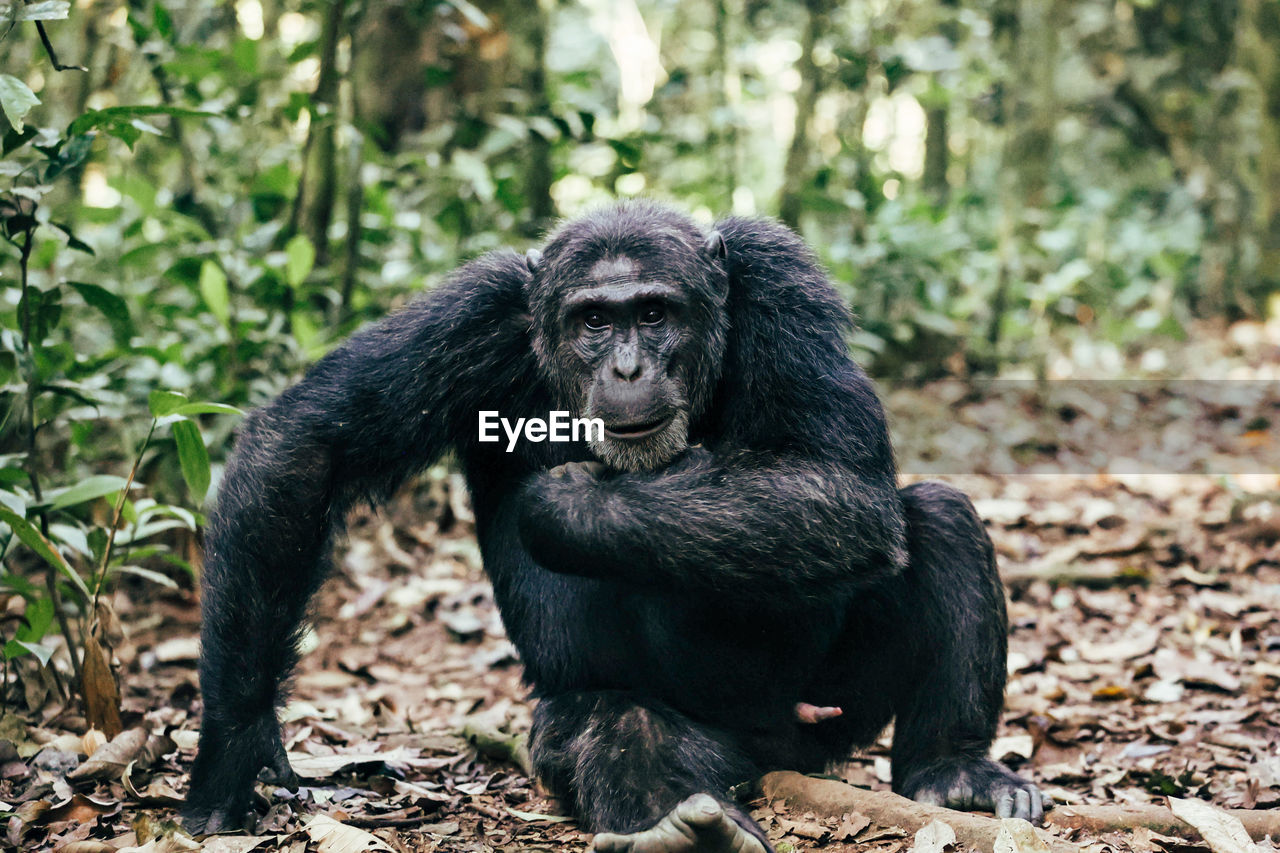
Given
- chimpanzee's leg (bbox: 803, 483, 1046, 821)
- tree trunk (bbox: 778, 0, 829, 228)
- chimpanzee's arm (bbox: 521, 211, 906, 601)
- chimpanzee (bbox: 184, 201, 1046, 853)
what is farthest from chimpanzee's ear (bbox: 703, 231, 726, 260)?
tree trunk (bbox: 778, 0, 829, 228)

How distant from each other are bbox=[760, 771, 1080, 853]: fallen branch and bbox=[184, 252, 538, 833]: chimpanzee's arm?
1.96 metres

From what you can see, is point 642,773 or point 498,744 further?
point 498,744

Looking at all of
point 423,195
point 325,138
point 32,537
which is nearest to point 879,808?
point 32,537

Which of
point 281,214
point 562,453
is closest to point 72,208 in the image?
point 281,214

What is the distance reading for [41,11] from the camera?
3.90m

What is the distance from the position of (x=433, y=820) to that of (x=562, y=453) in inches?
61.8

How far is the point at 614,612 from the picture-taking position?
4.29 m

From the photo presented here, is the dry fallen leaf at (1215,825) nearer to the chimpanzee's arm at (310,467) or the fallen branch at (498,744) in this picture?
the fallen branch at (498,744)

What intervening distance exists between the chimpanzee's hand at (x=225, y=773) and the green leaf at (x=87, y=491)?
1221 millimetres

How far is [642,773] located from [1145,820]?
182 cm

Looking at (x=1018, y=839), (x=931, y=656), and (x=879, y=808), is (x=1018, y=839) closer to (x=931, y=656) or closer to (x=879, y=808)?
(x=879, y=808)

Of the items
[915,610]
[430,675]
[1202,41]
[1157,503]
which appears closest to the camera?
[915,610]

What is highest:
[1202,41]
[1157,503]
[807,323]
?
[1202,41]

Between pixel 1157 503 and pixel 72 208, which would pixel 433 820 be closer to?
pixel 72 208
